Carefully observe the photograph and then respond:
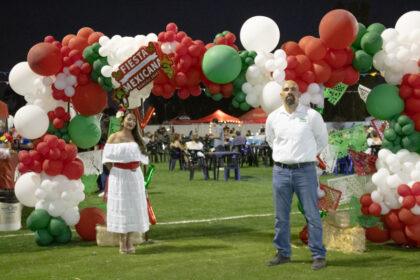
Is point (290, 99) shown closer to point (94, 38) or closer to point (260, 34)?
point (260, 34)

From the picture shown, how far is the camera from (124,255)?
831 centimetres

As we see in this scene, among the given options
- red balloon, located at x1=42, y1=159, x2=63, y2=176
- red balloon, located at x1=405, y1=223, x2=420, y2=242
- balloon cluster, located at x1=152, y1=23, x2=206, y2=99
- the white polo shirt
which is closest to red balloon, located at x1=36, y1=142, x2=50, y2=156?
red balloon, located at x1=42, y1=159, x2=63, y2=176

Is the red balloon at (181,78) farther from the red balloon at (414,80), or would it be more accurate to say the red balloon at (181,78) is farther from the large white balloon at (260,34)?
the red balloon at (414,80)

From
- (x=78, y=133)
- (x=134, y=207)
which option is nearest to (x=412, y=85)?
(x=134, y=207)

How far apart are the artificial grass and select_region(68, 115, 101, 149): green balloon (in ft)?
4.64

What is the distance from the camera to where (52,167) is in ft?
29.8

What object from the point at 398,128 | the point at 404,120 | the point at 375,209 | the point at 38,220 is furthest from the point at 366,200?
the point at 38,220

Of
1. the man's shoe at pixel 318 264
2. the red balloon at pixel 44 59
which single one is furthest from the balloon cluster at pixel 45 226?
the man's shoe at pixel 318 264

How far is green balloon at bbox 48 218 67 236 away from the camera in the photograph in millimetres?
9148

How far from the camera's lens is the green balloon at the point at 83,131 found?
368 inches

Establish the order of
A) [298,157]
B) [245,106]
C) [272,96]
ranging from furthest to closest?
[245,106] → [272,96] → [298,157]

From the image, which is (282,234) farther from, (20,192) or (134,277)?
(20,192)

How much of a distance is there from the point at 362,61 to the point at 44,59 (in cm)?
414

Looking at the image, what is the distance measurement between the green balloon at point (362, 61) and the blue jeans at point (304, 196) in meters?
1.93
